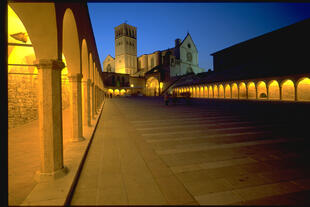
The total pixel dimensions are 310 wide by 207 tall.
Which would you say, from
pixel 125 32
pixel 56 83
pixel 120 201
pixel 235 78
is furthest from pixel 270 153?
pixel 125 32

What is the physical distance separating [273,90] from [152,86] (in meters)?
40.3

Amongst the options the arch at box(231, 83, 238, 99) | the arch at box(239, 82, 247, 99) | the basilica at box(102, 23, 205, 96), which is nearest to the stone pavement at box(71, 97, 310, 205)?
the arch at box(239, 82, 247, 99)

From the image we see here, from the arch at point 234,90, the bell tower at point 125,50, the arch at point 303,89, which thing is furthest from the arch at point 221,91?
the bell tower at point 125,50

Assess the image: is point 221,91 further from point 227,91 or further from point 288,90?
point 288,90

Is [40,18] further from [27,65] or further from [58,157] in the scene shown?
[27,65]

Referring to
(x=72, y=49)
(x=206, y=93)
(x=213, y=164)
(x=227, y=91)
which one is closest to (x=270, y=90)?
(x=227, y=91)

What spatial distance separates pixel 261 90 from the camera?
1980 cm

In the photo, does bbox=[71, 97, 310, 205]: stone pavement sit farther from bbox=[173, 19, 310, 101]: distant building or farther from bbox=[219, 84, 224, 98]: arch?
bbox=[219, 84, 224, 98]: arch

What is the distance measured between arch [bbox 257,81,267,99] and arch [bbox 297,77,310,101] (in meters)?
3.54

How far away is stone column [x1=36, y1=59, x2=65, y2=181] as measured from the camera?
9.56 feet

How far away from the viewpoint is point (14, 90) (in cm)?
Answer: 876

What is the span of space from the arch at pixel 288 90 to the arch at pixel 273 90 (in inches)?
22.2

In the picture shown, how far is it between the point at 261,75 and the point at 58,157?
21.9 meters

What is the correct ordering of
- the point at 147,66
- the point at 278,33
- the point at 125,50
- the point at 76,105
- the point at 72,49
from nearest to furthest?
the point at 72,49
the point at 76,105
the point at 278,33
the point at 147,66
the point at 125,50
